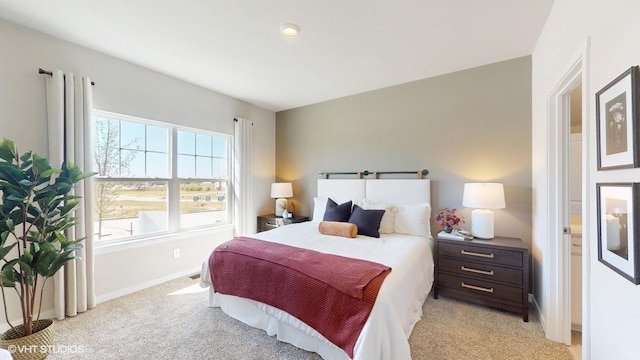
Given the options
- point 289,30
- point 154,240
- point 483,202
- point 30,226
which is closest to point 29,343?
point 30,226

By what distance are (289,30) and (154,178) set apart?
2546mm

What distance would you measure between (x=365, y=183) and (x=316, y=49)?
1932mm

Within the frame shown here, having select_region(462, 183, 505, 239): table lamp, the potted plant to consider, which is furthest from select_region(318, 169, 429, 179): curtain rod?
the potted plant

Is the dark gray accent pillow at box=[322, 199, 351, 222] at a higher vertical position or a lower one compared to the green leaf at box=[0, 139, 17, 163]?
lower

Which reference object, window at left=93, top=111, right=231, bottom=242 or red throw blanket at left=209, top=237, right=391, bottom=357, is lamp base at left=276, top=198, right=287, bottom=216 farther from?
red throw blanket at left=209, top=237, right=391, bottom=357

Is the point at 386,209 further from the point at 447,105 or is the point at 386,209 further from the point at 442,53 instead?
the point at 442,53

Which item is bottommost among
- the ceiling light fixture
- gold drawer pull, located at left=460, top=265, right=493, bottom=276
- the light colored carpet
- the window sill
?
the light colored carpet

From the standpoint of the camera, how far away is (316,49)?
8.48 ft

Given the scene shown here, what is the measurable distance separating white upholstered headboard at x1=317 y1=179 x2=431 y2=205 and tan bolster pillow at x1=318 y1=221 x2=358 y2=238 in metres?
0.78

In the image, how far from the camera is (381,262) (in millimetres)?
1992

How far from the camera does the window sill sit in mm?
2771

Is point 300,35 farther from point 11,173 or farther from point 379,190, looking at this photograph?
point 11,173

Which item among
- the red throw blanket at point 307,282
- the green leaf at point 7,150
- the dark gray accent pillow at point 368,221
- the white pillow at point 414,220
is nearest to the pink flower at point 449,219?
the white pillow at point 414,220

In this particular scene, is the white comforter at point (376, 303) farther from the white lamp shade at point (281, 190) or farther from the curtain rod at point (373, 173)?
the white lamp shade at point (281, 190)
